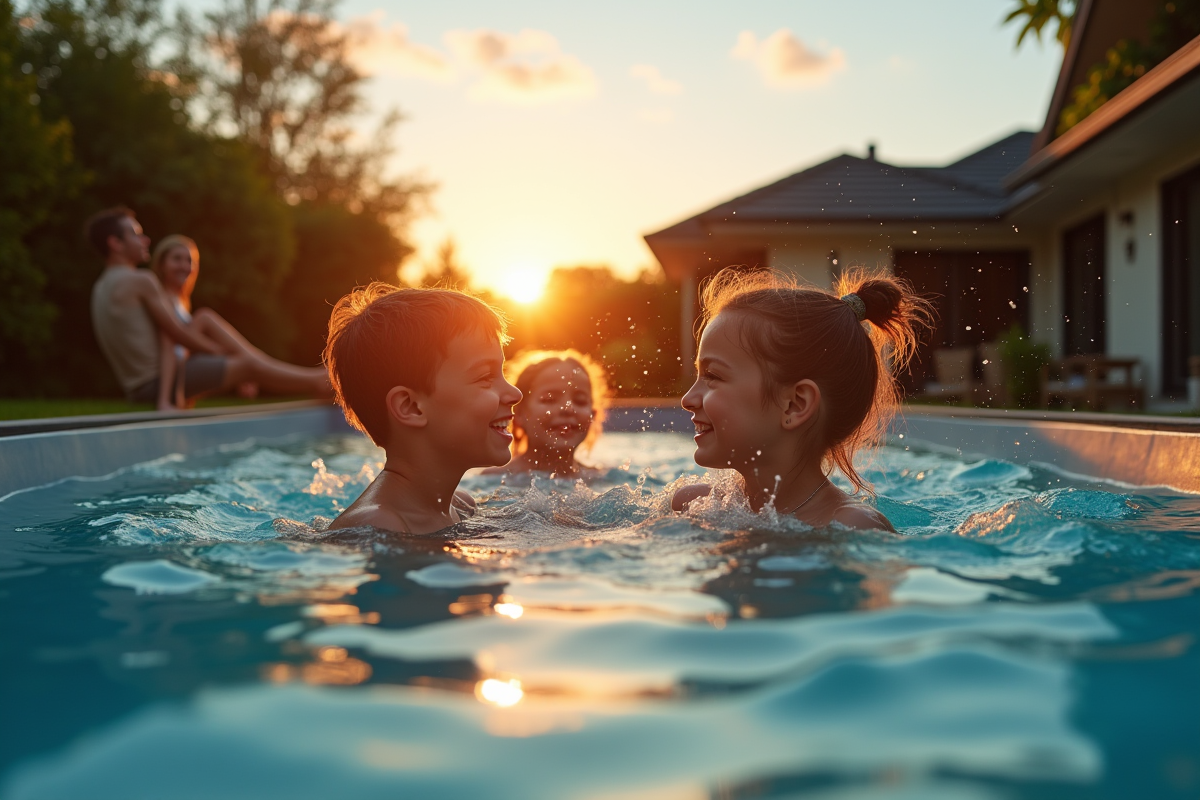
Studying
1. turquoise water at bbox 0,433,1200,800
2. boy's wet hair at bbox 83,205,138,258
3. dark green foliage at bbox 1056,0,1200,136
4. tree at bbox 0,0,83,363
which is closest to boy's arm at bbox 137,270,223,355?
boy's wet hair at bbox 83,205,138,258

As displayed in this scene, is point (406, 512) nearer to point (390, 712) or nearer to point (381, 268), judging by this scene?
point (390, 712)

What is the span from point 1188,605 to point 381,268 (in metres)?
20.0

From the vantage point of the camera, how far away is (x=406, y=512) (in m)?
2.94

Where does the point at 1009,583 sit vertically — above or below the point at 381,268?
below

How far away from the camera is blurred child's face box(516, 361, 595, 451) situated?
519 centimetres

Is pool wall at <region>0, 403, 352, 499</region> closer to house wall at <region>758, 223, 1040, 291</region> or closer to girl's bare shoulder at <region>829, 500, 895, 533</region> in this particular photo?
girl's bare shoulder at <region>829, 500, 895, 533</region>

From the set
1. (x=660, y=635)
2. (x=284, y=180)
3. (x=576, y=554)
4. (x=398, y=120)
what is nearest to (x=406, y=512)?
(x=576, y=554)

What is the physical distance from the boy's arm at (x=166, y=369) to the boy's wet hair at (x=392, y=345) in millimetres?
6006

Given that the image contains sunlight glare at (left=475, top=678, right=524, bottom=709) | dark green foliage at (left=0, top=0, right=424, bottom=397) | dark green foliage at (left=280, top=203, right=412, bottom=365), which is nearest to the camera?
sunlight glare at (left=475, top=678, right=524, bottom=709)

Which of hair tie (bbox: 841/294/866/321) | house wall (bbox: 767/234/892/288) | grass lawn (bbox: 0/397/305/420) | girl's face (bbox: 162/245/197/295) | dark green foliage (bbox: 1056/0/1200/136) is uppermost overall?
dark green foliage (bbox: 1056/0/1200/136)

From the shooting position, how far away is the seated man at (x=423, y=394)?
2.96 metres

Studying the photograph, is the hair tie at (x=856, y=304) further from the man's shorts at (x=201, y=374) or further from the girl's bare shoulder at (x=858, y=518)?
the man's shorts at (x=201, y=374)

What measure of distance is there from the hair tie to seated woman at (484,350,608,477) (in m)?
2.22

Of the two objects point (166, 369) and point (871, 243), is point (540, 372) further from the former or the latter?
point (871, 243)
